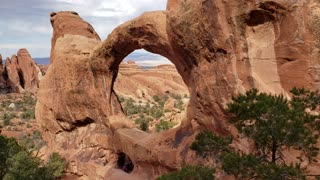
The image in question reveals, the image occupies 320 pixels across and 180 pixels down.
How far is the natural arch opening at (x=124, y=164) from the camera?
1578 centimetres

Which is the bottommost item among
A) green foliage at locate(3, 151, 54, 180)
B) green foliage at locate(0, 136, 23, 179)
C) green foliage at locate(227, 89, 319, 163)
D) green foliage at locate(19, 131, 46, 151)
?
green foliage at locate(19, 131, 46, 151)

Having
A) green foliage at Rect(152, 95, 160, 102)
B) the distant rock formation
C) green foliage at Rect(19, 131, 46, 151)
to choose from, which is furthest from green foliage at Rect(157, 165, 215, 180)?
the distant rock formation

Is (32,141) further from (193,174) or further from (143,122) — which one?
(193,174)

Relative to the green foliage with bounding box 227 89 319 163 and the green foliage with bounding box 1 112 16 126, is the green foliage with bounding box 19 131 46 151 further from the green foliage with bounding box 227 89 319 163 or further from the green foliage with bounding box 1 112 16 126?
the green foliage with bounding box 227 89 319 163

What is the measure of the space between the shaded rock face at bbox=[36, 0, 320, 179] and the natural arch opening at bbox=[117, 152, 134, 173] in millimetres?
517

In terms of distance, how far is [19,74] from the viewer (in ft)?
219

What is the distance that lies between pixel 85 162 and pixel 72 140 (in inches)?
61.4

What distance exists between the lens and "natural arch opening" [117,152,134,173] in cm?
1578

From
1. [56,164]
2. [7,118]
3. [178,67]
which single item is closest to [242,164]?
[178,67]

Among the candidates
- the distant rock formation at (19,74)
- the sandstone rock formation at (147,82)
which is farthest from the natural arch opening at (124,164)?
the distant rock formation at (19,74)

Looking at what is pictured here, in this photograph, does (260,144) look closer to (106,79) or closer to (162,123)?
(106,79)

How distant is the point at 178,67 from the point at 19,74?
195 ft

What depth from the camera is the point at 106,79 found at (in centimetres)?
1556

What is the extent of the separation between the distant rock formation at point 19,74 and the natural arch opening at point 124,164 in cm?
5120
